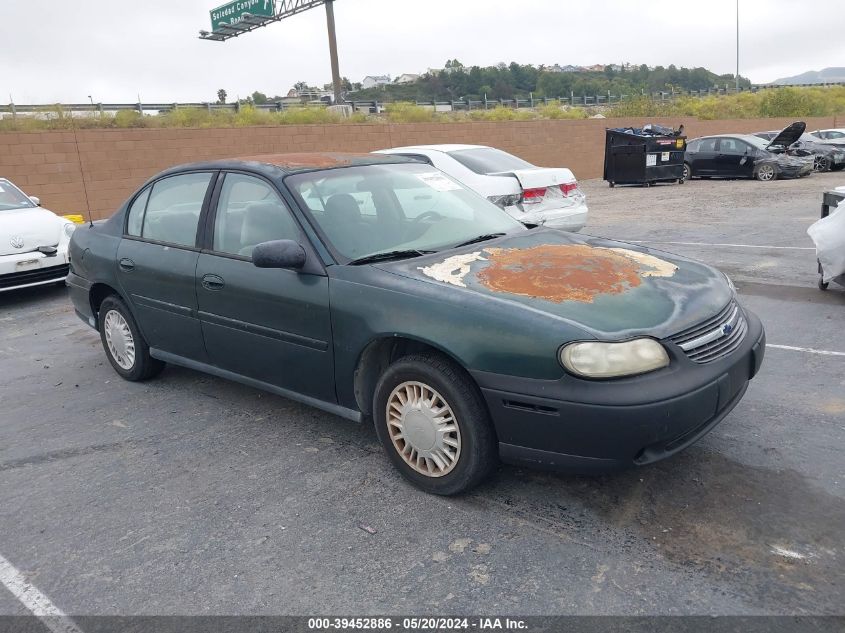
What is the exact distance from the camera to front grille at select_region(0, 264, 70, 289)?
8.05 m

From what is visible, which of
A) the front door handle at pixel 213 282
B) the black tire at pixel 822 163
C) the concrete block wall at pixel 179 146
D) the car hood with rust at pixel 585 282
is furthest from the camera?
the black tire at pixel 822 163

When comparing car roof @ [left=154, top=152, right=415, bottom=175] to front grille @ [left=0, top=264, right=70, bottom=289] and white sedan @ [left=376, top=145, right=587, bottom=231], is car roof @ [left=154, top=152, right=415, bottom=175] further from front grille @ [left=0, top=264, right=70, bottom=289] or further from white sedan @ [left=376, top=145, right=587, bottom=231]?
front grille @ [left=0, top=264, right=70, bottom=289]

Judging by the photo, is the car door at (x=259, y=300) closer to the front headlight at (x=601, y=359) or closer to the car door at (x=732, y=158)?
the front headlight at (x=601, y=359)

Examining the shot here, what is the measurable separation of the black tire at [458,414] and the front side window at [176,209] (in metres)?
1.86

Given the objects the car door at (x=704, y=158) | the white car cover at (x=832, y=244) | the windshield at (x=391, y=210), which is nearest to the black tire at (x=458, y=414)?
the windshield at (x=391, y=210)

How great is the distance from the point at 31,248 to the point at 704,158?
60.4 ft

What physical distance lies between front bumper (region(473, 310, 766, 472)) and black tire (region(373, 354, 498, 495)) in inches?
2.9

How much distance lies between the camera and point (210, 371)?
4.49 metres

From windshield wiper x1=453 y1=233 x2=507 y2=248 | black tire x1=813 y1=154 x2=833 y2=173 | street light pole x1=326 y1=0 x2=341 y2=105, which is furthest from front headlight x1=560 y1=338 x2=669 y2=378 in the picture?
street light pole x1=326 y1=0 x2=341 y2=105

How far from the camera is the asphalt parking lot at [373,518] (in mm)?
2686

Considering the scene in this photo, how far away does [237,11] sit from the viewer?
108 ft

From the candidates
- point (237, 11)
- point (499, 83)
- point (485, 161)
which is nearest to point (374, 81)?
point (499, 83)

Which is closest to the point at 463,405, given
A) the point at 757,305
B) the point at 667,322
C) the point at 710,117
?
the point at 667,322

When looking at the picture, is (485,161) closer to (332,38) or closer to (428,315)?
(428,315)
